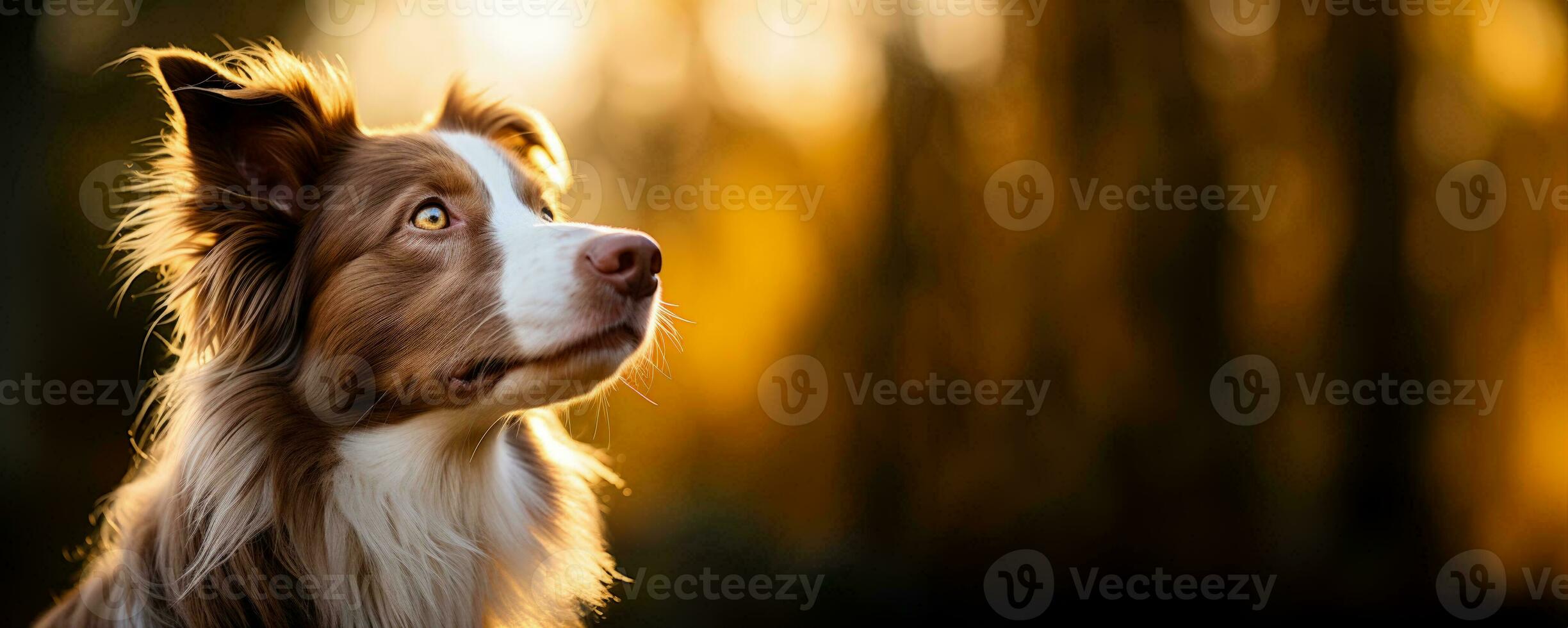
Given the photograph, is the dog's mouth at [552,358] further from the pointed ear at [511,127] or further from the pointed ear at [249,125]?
the pointed ear at [511,127]

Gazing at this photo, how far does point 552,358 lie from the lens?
2.40 metres

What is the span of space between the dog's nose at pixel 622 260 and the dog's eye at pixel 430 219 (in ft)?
1.75

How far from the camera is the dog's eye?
2.57 metres

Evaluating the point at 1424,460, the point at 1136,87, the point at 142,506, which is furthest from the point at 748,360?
the point at 142,506

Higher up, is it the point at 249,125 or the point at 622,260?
the point at 249,125

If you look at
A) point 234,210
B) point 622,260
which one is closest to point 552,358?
point 622,260

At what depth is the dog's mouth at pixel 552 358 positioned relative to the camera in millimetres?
2385

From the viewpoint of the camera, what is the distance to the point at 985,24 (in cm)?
727

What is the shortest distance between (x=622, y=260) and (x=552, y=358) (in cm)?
34

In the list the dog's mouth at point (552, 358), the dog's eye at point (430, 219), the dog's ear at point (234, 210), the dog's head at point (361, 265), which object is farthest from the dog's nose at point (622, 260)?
the dog's ear at point (234, 210)

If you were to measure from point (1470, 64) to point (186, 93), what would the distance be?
798cm

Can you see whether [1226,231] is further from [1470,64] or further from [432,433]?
[432,433]

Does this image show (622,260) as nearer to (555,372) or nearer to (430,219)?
(555,372)

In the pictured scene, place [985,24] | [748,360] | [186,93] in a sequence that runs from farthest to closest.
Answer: [748,360] → [985,24] → [186,93]
